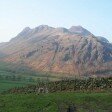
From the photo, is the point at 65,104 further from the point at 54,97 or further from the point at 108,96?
the point at 108,96

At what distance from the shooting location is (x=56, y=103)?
170 ft

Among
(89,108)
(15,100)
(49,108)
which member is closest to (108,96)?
(89,108)

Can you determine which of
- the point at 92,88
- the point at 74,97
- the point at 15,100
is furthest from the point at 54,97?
the point at 92,88

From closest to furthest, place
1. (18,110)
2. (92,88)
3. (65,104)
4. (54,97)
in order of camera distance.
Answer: (18,110) → (65,104) → (54,97) → (92,88)

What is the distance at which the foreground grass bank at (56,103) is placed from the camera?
162 ft

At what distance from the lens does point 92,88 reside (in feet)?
223

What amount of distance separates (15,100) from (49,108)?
7.05 metres

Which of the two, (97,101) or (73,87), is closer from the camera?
(97,101)

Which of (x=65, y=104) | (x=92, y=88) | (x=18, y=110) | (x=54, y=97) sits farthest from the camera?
(x=92, y=88)

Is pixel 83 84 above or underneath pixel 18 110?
above

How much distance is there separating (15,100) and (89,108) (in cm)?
1238

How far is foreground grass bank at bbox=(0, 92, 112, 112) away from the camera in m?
49.4

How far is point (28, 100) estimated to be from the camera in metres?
53.2

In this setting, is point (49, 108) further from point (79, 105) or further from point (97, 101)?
point (97, 101)
